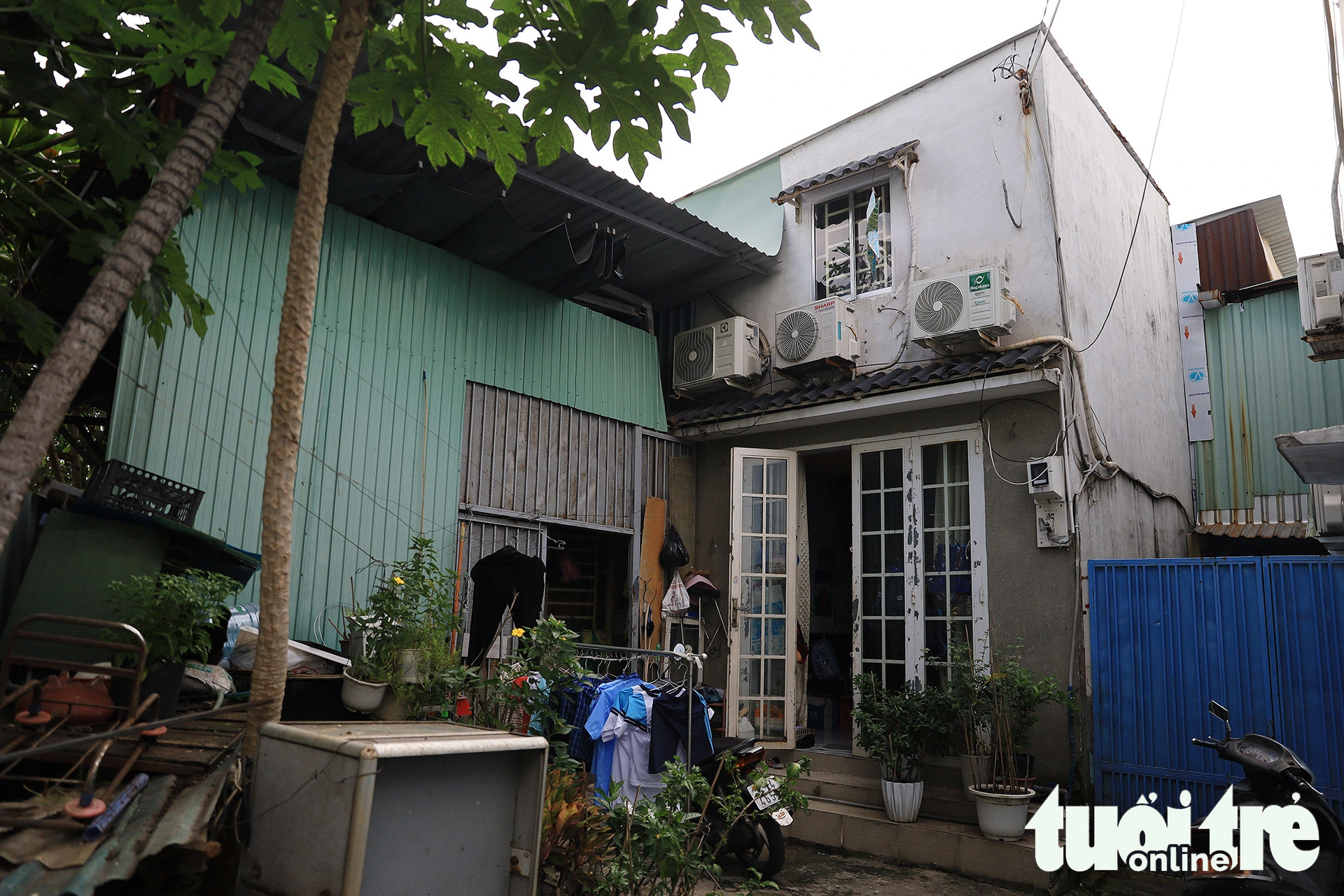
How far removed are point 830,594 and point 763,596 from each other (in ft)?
9.11

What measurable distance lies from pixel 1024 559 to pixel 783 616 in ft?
7.56

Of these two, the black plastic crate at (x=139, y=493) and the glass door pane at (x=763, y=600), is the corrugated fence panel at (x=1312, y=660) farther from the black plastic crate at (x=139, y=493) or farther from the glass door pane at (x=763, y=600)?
the black plastic crate at (x=139, y=493)

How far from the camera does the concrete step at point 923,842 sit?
5.73 metres

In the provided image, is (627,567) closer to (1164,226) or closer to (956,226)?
(956,226)

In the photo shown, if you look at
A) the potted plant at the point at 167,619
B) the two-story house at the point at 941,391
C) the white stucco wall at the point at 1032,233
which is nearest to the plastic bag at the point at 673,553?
the two-story house at the point at 941,391

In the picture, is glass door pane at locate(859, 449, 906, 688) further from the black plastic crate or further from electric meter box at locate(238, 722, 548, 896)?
the black plastic crate

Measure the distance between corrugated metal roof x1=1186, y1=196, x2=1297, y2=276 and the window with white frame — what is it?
184 inches

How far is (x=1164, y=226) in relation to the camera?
418 inches

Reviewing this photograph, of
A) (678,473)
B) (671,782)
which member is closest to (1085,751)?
(671,782)

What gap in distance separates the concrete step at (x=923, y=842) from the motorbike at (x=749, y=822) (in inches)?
45.2

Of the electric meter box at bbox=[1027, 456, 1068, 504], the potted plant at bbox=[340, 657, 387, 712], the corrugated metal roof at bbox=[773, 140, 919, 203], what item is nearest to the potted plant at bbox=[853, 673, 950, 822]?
the electric meter box at bbox=[1027, 456, 1068, 504]

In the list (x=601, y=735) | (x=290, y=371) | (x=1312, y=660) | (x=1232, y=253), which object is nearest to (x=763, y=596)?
(x=601, y=735)

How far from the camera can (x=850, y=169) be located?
345 inches

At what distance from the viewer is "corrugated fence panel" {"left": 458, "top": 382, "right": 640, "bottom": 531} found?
7316 millimetres
